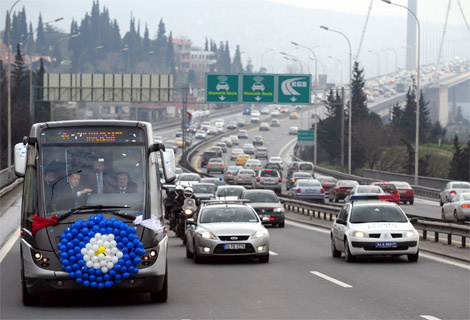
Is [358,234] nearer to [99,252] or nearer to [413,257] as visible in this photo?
[413,257]

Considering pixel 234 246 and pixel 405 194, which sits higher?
pixel 234 246

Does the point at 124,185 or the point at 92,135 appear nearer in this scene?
the point at 124,185

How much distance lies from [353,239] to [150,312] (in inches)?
343

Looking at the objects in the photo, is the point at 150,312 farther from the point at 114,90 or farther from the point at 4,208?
the point at 114,90

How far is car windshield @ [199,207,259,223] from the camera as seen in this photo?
22828 mm

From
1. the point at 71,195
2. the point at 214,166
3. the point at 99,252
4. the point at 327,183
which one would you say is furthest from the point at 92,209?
the point at 214,166

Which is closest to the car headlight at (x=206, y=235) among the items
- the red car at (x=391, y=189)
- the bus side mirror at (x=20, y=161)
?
the bus side mirror at (x=20, y=161)

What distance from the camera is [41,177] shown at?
14.6 m

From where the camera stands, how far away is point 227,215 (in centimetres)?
2306

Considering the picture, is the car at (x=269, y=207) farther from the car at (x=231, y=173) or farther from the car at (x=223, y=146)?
the car at (x=223, y=146)

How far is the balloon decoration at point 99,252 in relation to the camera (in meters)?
13.6

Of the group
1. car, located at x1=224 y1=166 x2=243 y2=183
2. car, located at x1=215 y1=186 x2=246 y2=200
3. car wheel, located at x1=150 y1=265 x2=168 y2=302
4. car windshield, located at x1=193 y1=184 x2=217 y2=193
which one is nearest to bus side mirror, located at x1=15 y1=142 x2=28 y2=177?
car wheel, located at x1=150 y1=265 x2=168 y2=302

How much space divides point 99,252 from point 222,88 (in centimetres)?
6343

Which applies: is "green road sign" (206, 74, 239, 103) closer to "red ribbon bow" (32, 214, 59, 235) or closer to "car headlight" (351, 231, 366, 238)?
"car headlight" (351, 231, 366, 238)
